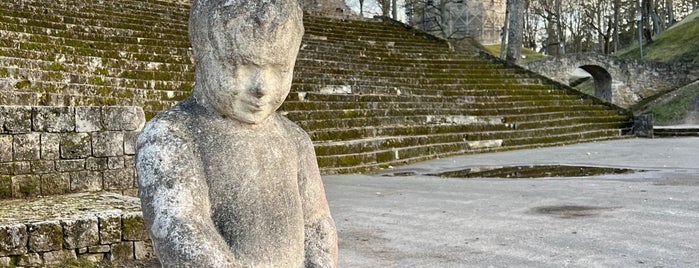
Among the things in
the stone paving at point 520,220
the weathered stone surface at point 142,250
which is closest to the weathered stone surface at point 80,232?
the weathered stone surface at point 142,250

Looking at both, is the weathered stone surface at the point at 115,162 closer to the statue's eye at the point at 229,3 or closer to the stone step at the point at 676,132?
the statue's eye at the point at 229,3

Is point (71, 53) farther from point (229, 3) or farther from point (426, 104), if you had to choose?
point (229, 3)

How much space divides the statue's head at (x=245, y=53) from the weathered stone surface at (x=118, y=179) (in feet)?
16.2

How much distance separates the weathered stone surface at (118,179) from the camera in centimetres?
671

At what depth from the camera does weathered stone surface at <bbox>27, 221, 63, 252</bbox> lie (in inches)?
168

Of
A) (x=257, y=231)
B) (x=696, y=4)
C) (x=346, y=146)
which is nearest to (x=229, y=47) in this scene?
(x=257, y=231)

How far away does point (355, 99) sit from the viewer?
50.7ft

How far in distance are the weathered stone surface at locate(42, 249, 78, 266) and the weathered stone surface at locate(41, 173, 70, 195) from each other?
6.50 feet

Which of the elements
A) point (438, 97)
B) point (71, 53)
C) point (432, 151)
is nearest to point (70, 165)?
point (71, 53)

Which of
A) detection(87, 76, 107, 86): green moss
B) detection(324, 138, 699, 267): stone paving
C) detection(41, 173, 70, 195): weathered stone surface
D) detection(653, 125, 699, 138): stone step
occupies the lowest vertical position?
detection(324, 138, 699, 267): stone paving

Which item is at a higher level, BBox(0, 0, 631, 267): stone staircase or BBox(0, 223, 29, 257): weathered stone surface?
BBox(0, 0, 631, 267): stone staircase

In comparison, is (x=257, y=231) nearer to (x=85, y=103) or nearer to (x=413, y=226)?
(x=413, y=226)

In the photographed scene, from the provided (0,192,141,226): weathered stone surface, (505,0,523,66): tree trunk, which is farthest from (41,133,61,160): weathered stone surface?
(505,0,523,66): tree trunk

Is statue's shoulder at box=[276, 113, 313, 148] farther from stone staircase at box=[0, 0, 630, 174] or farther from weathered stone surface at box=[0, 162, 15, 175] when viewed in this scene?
stone staircase at box=[0, 0, 630, 174]
